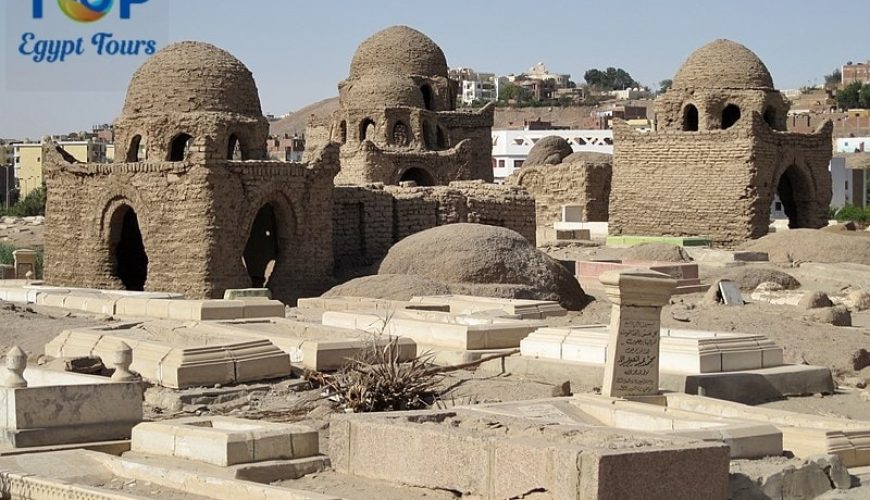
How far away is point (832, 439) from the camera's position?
910 cm

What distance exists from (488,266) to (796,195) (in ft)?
59.6

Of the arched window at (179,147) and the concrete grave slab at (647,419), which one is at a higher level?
the arched window at (179,147)

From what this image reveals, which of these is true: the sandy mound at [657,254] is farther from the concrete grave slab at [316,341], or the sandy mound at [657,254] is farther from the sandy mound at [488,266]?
the concrete grave slab at [316,341]

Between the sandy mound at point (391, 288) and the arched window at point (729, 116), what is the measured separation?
17.7 metres

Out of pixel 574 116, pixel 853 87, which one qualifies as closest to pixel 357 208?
pixel 574 116

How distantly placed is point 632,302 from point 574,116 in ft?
368

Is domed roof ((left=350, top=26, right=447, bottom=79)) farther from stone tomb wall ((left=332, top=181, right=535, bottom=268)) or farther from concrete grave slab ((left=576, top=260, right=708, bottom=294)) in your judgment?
concrete grave slab ((left=576, top=260, right=708, bottom=294))

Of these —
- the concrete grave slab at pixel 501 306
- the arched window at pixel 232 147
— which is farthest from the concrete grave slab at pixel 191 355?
the arched window at pixel 232 147

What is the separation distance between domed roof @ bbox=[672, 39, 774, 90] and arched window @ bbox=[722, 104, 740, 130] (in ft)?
3.74

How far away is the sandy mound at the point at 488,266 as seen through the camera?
19906mm

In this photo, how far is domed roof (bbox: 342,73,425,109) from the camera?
118 ft

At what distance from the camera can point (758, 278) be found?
23.2 m

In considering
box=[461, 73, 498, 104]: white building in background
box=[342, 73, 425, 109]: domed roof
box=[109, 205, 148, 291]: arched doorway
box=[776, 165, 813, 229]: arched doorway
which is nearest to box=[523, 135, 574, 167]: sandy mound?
box=[342, 73, 425, 109]: domed roof

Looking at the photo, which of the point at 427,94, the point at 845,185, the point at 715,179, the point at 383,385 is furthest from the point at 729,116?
the point at 845,185
